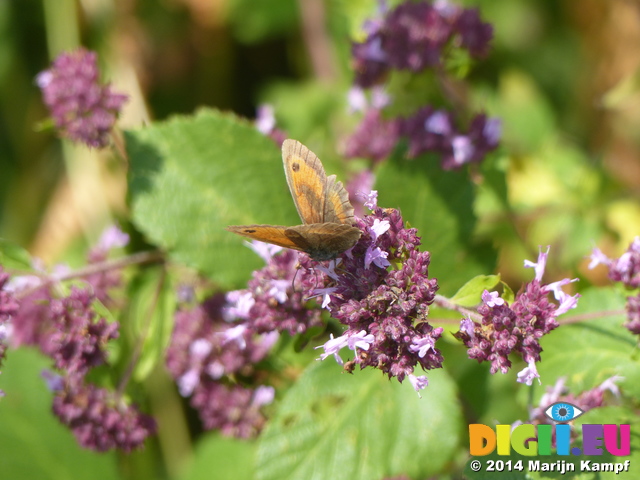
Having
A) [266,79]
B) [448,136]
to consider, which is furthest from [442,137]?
[266,79]

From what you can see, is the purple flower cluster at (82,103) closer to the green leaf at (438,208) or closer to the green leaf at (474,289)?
the green leaf at (438,208)

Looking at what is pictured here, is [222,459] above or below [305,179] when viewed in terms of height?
below

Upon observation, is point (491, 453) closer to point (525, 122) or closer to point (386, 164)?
point (386, 164)

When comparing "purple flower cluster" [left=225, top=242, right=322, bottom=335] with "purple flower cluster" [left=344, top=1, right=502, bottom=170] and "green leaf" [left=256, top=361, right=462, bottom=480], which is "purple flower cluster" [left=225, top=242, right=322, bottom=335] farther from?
"purple flower cluster" [left=344, top=1, right=502, bottom=170]

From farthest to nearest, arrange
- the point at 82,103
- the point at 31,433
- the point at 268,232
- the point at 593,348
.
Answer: the point at 31,433
the point at 82,103
the point at 593,348
the point at 268,232

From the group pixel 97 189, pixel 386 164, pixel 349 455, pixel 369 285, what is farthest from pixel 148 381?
pixel 369 285

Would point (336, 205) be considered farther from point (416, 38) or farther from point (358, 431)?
point (416, 38)

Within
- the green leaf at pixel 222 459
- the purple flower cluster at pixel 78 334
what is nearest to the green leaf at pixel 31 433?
the green leaf at pixel 222 459
